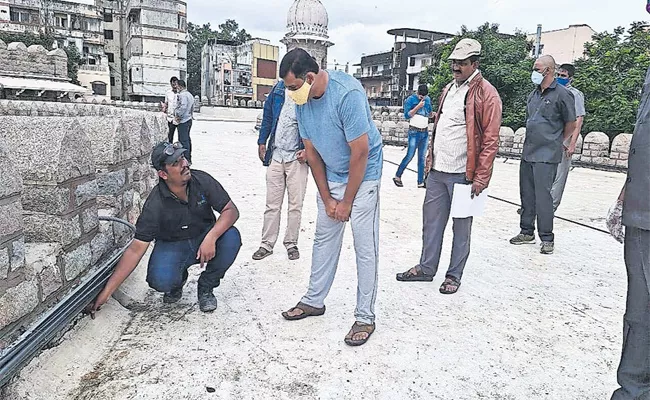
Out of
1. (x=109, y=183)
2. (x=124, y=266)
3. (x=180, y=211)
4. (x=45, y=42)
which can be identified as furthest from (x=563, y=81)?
(x=45, y=42)

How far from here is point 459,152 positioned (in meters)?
3.57

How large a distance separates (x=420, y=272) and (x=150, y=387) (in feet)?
7.22

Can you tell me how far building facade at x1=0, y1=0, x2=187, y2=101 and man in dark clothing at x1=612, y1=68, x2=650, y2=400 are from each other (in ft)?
148

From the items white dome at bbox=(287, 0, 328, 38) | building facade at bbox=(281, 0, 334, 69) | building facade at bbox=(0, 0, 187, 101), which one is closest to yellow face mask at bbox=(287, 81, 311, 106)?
building facade at bbox=(281, 0, 334, 69)

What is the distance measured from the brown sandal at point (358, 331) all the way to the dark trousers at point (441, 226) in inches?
41.7

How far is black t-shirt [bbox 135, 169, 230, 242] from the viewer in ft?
9.48

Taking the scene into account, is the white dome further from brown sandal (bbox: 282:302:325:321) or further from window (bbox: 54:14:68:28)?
window (bbox: 54:14:68:28)

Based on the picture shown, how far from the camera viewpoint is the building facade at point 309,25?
18969 mm

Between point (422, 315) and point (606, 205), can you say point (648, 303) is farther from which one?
point (606, 205)

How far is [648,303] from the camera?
1.96 m

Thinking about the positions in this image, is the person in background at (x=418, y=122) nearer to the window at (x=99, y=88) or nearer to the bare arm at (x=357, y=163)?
the bare arm at (x=357, y=163)

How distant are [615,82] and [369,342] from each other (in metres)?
13.8

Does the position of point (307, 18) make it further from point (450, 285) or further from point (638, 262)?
point (638, 262)

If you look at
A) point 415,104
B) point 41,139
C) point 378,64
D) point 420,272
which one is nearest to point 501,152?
point 415,104
